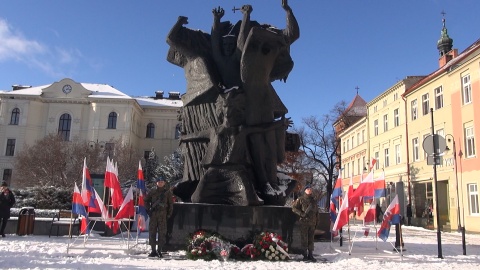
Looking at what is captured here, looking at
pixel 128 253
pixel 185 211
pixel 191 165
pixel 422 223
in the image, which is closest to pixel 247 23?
pixel 191 165

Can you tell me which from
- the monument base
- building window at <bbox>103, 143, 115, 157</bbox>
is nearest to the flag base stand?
the monument base

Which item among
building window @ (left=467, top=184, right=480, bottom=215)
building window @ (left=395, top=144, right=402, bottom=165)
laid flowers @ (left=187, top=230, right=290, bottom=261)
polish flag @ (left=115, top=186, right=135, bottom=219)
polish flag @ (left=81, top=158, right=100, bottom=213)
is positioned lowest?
laid flowers @ (left=187, top=230, right=290, bottom=261)

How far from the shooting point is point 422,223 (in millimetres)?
31328

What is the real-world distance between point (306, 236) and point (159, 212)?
3.01 metres

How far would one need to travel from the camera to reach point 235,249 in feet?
28.9

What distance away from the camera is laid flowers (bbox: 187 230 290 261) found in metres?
8.53

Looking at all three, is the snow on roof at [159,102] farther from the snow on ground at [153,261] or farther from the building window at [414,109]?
the snow on ground at [153,261]

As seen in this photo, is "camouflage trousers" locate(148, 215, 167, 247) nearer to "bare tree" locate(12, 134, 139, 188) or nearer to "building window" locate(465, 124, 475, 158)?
"building window" locate(465, 124, 475, 158)

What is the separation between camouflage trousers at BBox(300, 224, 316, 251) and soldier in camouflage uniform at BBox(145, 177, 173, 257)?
2.71 m

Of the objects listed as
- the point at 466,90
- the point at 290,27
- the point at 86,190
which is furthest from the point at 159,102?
the point at 290,27

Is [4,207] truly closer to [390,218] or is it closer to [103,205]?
[103,205]

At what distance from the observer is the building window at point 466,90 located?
2673 centimetres

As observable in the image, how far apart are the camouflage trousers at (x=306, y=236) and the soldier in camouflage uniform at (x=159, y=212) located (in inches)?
107

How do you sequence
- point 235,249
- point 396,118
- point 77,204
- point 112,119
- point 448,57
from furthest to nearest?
point 112,119 < point 396,118 < point 448,57 < point 77,204 < point 235,249
